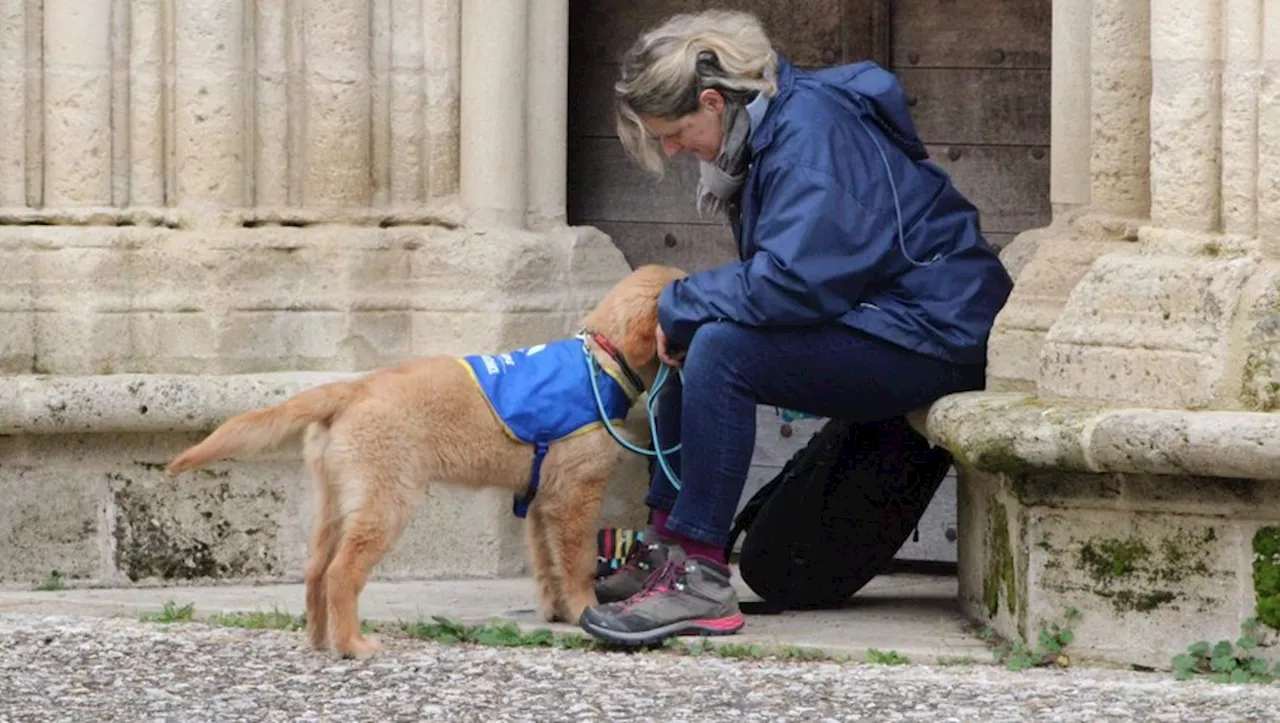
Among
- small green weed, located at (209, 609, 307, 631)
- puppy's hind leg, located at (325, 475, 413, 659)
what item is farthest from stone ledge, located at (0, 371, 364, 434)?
puppy's hind leg, located at (325, 475, 413, 659)

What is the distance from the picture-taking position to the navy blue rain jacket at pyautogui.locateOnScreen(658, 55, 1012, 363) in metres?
5.21

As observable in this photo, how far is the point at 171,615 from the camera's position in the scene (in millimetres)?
5691

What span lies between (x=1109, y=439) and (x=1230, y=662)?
Answer: 0.49 metres

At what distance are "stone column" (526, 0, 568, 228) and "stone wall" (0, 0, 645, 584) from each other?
1 cm

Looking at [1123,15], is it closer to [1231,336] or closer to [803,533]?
[1231,336]

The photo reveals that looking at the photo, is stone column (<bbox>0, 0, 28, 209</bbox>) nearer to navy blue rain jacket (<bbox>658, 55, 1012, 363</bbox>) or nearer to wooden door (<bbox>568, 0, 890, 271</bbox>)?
wooden door (<bbox>568, 0, 890, 271</bbox>)

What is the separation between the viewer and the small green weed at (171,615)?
5.68m

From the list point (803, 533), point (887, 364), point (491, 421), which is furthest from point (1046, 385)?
point (491, 421)

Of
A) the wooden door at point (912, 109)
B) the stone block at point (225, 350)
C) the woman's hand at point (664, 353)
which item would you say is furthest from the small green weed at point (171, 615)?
the wooden door at point (912, 109)

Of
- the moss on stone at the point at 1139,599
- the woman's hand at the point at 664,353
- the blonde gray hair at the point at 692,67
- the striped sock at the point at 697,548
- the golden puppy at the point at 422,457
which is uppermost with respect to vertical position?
the blonde gray hair at the point at 692,67

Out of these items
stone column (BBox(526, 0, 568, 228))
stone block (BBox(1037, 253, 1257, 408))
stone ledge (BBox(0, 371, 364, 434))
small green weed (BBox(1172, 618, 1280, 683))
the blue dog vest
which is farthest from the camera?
stone column (BBox(526, 0, 568, 228))

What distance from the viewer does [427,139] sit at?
638 centimetres

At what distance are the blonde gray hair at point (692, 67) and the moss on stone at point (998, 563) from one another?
39.9 inches

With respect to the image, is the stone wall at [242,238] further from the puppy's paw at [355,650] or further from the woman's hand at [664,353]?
the puppy's paw at [355,650]
